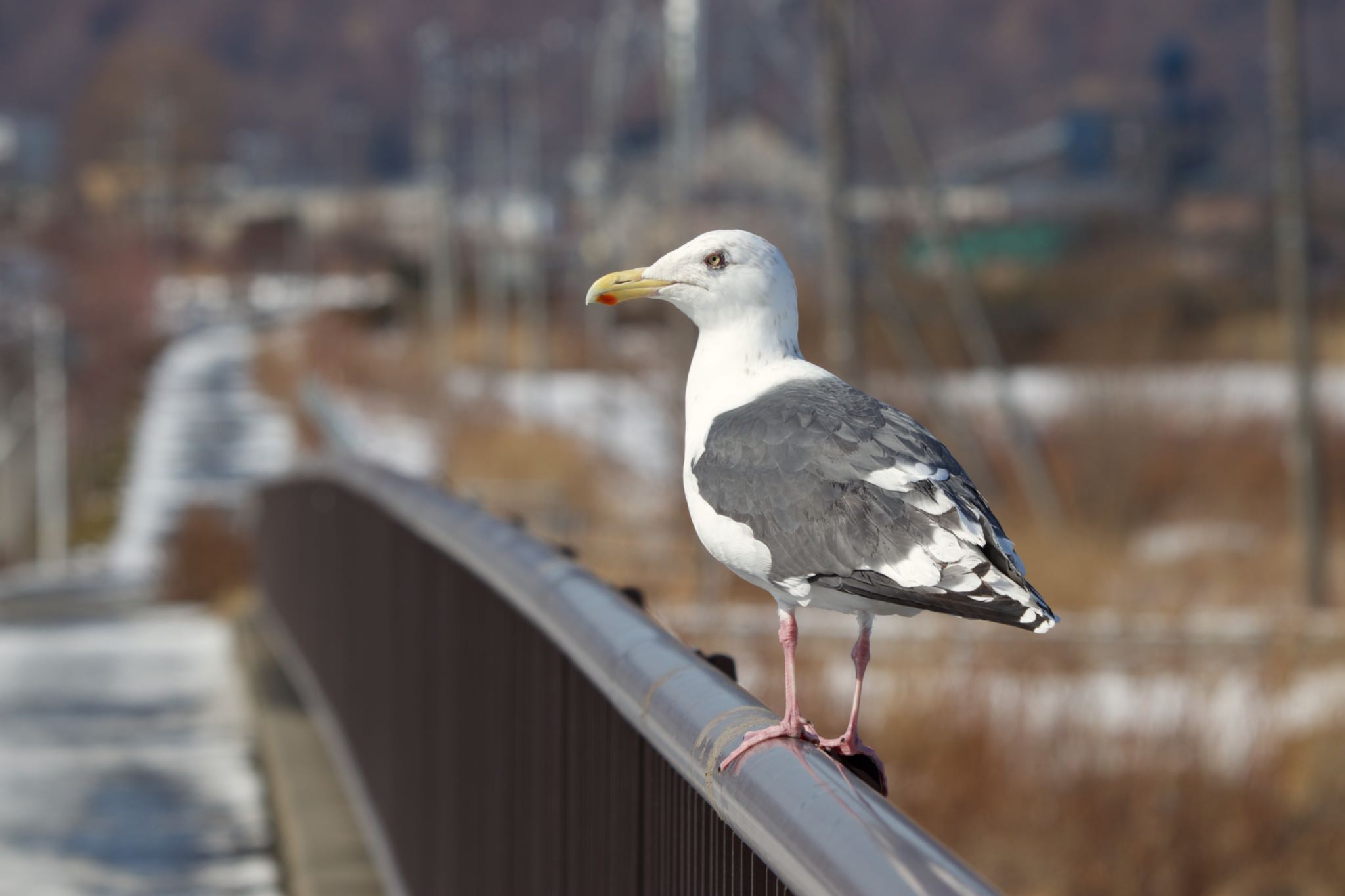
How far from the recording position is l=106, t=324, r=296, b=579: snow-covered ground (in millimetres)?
39750

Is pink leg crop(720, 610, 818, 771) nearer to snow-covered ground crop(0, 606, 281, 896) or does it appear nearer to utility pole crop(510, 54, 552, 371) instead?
snow-covered ground crop(0, 606, 281, 896)

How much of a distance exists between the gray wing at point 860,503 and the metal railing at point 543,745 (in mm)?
231

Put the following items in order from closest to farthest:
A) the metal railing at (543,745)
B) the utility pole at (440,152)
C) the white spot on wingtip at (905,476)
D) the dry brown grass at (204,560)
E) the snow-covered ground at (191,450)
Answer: the metal railing at (543,745), the white spot on wingtip at (905,476), the dry brown grass at (204,560), the snow-covered ground at (191,450), the utility pole at (440,152)

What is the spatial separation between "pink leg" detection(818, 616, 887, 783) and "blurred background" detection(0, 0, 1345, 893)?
1.93 meters

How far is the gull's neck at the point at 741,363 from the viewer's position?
2.44 m

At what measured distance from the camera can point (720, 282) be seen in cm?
242

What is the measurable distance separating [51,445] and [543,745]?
4753 centimetres

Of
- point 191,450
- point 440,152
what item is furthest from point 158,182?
point 440,152

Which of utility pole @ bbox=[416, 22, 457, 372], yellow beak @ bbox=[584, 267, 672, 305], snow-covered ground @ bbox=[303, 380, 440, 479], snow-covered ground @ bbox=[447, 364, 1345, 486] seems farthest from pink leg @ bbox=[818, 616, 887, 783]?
utility pole @ bbox=[416, 22, 457, 372]

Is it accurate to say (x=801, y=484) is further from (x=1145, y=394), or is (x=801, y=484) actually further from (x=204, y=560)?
(x=204, y=560)

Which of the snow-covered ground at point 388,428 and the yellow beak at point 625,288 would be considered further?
the snow-covered ground at point 388,428

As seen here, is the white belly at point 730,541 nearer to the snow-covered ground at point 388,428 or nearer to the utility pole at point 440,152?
the snow-covered ground at point 388,428

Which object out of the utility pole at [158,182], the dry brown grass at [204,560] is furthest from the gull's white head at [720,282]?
the utility pole at [158,182]

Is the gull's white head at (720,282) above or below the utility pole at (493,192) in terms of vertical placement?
below
